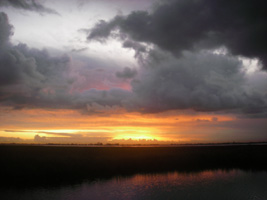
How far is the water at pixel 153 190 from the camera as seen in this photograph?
36500 mm

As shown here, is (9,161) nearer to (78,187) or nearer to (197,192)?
(78,187)

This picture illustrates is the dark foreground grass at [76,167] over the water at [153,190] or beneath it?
over

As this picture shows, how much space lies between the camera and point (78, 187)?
43.3 m

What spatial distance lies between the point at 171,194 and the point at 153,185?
7571 millimetres

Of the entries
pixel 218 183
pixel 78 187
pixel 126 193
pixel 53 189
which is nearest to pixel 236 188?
pixel 218 183

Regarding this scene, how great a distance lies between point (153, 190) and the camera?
4081cm

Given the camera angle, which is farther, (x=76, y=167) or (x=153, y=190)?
(x=76, y=167)

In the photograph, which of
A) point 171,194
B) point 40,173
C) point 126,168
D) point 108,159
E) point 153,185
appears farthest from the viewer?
point 108,159

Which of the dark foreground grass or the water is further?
the dark foreground grass

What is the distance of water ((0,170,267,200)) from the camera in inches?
1437

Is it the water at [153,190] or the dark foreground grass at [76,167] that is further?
the dark foreground grass at [76,167]

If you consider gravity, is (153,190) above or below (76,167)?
below

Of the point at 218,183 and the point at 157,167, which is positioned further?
the point at 157,167

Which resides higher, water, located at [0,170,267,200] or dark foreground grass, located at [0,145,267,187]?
dark foreground grass, located at [0,145,267,187]
